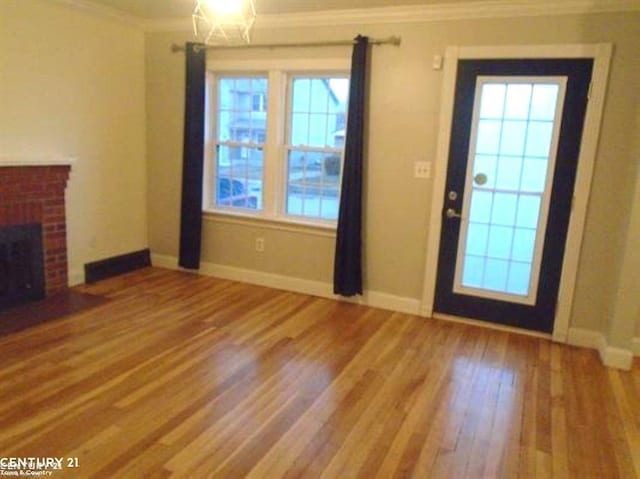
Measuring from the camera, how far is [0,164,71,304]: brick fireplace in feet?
11.7

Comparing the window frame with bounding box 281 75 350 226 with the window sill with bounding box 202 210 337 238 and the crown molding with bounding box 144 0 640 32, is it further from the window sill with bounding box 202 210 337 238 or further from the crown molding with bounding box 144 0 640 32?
the crown molding with bounding box 144 0 640 32

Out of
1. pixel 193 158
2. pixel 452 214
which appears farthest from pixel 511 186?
pixel 193 158

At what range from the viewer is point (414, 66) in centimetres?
368

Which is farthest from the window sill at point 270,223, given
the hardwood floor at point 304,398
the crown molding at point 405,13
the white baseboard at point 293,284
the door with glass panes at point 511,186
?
the crown molding at point 405,13

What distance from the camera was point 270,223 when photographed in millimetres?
4453

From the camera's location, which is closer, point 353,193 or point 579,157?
point 579,157

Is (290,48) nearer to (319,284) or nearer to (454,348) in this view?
(319,284)

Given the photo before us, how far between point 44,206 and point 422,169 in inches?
122

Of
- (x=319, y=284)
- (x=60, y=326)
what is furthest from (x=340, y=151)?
(x=60, y=326)

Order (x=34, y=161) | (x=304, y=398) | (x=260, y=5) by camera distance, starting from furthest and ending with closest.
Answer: (x=260, y=5) < (x=34, y=161) < (x=304, y=398)

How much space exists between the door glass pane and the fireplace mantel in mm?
3291

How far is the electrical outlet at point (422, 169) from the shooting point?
3.76m

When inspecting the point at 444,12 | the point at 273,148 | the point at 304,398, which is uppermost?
the point at 444,12

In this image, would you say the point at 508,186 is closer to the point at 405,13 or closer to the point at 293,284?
the point at 405,13
